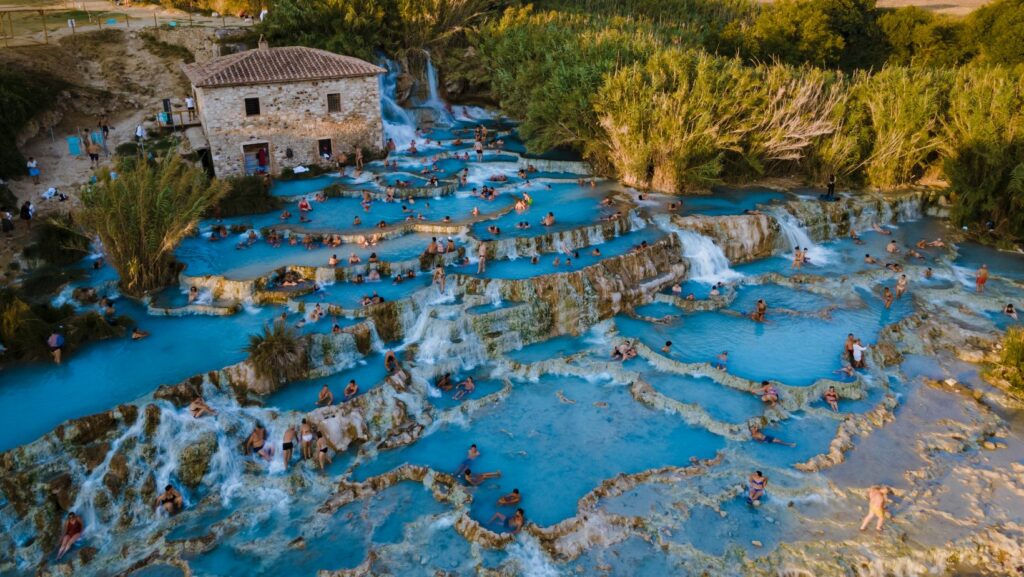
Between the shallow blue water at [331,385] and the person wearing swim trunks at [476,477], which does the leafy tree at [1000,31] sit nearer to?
the shallow blue water at [331,385]

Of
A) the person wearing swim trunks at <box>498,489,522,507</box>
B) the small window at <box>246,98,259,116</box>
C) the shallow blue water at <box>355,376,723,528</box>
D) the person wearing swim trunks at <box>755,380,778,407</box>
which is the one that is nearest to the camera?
the person wearing swim trunks at <box>498,489,522,507</box>

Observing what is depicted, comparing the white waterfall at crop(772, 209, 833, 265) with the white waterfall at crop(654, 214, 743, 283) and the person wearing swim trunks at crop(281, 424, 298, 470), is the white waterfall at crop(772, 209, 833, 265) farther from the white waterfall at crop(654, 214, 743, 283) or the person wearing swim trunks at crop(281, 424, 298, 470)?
the person wearing swim trunks at crop(281, 424, 298, 470)

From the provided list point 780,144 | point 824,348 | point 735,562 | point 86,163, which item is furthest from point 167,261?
point 780,144

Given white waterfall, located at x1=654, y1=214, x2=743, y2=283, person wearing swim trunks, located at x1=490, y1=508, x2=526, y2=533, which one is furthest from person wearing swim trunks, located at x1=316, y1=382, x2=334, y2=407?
white waterfall, located at x1=654, y1=214, x2=743, y2=283

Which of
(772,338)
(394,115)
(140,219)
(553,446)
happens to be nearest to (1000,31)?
(772,338)

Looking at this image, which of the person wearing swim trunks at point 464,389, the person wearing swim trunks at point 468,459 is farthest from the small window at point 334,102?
the person wearing swim trunks at point 468,459

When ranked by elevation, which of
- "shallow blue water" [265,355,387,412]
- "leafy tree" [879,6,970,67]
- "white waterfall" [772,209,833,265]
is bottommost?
"shallow blue water" [265,355,387,412]
